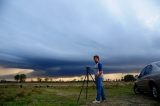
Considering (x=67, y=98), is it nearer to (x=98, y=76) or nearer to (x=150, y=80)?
(x=98, y=76)

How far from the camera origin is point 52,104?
15398 millimetres

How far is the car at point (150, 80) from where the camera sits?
1471cm

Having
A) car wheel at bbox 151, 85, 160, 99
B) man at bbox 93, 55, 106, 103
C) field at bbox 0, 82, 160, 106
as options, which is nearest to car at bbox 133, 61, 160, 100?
car wheel at bbox 151, 85, 160, 99

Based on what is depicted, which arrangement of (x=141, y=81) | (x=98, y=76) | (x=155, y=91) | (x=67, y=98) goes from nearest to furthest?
(x=98, y=76), (x=155, y=91), (x=141, y=81), (x=67, y=98)

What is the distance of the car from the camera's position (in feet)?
48.3

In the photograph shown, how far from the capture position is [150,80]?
50.9 feet

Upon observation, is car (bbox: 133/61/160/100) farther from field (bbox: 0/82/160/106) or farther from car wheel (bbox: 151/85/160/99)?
field (bbox: 0/82/160/106)

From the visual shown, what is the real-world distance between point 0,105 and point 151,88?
802 centimetres

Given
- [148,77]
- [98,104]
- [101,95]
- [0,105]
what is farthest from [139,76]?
[0,105]

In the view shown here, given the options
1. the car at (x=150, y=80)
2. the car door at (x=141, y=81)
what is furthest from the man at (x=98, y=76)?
the car door at (x=141, y=81)

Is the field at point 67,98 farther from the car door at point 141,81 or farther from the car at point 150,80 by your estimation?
the car door at point 141,81

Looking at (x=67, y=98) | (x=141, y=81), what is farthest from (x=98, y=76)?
(x=67, y=98)

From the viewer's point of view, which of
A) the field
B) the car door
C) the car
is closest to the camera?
the car

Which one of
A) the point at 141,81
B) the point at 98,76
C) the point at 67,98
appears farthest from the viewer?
the point at 67,98
